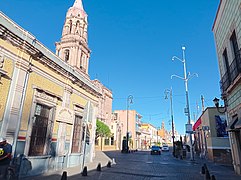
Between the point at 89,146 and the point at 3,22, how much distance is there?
10.8 metres

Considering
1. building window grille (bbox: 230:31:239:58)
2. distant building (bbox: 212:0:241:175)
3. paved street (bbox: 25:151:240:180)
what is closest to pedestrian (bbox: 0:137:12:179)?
paved street (bbox: 25:151:240:180)

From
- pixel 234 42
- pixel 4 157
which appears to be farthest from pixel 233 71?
pixel 4 157

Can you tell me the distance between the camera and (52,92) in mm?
10430

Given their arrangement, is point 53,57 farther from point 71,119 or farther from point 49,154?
point 49,154

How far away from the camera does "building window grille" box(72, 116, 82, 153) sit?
497 inches

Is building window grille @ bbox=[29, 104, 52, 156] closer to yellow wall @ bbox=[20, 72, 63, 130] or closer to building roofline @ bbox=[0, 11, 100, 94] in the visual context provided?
yellow wall @ bbox=[20, 72, 63, 130]

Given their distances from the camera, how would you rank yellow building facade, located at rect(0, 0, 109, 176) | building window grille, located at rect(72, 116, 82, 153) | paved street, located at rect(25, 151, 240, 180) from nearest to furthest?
1. yellow building facade, located at rect(0, 0, 109, 176)
2. paved street, located at rect(25, 151, 240, 180)
3. building window grille, located at rect(72, 116, 82, 153)

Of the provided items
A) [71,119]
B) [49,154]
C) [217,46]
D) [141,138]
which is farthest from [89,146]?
[141,138]

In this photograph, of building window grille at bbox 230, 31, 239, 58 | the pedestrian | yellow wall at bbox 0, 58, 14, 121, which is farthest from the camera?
building window grille at bbox 230, 31, 239, 58

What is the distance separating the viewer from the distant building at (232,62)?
877 cm

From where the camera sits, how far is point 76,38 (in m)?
27.8

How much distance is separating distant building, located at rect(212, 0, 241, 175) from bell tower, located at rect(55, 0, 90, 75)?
63.8 ft

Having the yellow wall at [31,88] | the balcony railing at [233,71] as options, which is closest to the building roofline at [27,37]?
the yellow wall at [31,88]

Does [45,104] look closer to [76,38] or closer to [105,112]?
[76,38]
